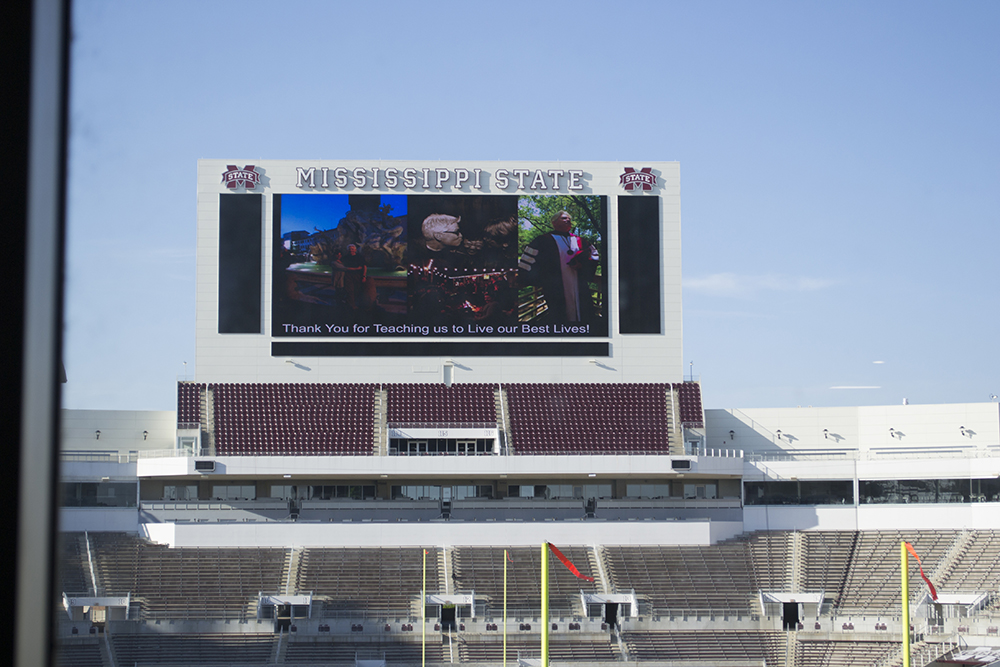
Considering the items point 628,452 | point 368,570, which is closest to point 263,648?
point 368,570

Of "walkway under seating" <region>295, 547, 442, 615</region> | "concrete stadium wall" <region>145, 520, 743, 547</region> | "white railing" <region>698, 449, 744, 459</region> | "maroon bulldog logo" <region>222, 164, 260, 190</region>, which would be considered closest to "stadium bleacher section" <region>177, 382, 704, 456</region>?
"white railing" <region>698, 449, 744, 459</region>

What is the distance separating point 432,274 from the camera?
52.3m

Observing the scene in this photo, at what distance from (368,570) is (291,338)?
13492 millimetres

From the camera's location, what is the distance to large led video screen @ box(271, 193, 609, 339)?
52.1 meters

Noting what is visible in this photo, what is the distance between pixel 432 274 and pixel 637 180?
1155cm

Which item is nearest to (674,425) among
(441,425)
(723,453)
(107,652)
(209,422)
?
(723,453)

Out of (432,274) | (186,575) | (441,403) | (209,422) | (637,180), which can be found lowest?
(186,575)

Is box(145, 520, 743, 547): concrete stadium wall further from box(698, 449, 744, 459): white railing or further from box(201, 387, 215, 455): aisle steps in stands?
box(698, 449, 744, 459): white railing

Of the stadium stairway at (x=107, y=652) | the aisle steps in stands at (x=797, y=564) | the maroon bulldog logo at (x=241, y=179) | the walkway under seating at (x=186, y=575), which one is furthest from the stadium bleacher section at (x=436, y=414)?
the stadium stairway at (x=107, y=652)

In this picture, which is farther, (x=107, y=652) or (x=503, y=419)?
(x=503, y=419)

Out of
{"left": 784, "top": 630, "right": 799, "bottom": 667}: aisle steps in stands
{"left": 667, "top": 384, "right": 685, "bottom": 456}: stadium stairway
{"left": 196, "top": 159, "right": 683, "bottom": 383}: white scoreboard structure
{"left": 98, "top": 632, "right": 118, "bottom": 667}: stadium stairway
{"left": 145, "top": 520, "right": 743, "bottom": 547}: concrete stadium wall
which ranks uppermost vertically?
{"left": 196, "top": 159, "right": 683, "bottom": 383}: white scoreboard structure

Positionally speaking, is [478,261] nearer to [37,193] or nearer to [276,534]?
[276,534]

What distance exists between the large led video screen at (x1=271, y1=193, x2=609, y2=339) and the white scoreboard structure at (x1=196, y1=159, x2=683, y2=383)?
0.23 ft

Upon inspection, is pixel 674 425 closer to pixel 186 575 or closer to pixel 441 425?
pixel 441 425
